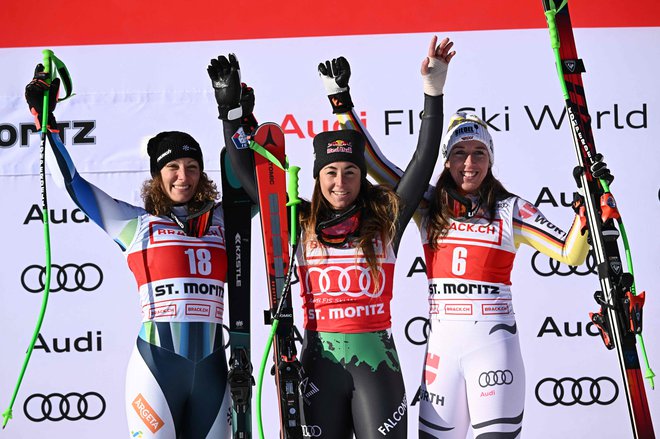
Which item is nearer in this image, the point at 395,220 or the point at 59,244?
the point at 395,220

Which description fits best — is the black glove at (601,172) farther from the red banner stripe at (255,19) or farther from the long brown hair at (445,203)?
the red banner stripe at (255,19)

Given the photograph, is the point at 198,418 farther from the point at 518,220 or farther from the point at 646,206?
the point at 646,206

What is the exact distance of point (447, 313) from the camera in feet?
10.4

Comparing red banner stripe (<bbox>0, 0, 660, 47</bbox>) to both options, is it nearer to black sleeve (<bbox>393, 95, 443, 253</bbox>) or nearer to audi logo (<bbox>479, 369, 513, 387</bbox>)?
black sleeve (<bbox>393, 95, 443, 253</bbox>)

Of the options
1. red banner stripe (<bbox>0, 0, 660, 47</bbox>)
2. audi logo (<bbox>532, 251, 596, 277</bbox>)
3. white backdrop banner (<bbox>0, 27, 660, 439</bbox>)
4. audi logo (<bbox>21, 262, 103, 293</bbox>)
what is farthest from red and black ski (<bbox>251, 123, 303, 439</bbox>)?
audi logo (<bbox>532, 251, 596, 277</bbox>)

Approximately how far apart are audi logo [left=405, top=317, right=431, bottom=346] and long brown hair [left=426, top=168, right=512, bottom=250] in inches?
51.3

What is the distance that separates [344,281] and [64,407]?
2223 millimetres

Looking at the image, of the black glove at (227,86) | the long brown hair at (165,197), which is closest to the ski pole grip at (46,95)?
the long brown hair at (165,197)

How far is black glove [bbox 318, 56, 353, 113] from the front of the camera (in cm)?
330

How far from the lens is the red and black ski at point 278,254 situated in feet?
9.40

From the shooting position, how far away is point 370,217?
3.05 metres

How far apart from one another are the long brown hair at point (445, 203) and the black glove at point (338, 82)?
0.47 metres

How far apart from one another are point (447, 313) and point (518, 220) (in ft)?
1.44

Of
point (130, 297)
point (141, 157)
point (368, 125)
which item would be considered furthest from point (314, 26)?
point (130, 297)
